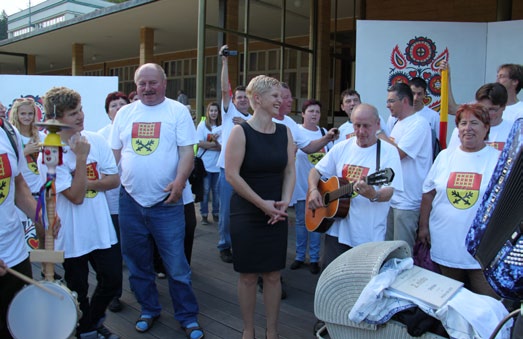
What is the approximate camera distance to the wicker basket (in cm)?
192

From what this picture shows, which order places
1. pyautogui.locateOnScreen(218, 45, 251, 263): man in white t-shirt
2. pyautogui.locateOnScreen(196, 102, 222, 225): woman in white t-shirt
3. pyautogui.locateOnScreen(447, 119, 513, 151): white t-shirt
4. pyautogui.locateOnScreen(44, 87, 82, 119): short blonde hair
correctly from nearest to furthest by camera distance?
pyautogui.locateOnScreen(44, 87, 82, 119): short blonde hair → pyautogui.locateOnScreen(447, 119, 513, 151): white t-shirt → pyautogui.locateOnScreen(218, 45, 251, 263): man in white t-shirt → pyautogui.locateOnScreen(196, 102, 222, 225): woman in white t-shirt

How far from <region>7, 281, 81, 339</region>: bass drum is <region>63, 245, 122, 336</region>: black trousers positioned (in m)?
0.89

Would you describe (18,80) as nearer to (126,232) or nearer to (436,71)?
(126,232)

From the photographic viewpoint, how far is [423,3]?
898 centimetres


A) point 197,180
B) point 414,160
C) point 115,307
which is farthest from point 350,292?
point 197,180

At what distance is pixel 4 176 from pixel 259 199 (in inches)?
56.2

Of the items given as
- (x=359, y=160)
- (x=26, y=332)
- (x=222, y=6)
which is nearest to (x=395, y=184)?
(x=359, y=160)

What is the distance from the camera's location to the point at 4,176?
7.16 ft

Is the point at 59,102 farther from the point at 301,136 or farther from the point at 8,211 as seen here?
the point at 301,136

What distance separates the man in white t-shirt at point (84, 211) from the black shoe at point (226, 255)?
1.92 metres

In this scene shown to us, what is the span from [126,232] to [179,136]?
846 millimetres

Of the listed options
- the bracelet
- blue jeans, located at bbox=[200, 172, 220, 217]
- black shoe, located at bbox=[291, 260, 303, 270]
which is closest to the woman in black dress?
the bracelet

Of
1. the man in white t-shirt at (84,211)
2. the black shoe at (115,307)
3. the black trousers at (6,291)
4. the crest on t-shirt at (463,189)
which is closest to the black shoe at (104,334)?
the man in white t-shirt at (84,211)

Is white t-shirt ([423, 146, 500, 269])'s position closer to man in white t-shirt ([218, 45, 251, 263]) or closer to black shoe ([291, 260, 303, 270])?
man in white t-shirt ([218, 45, 251, 263])
